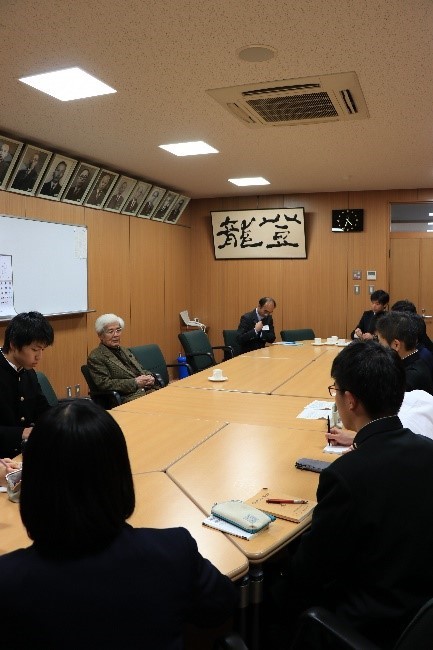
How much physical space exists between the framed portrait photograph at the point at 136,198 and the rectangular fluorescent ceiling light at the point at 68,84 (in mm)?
3011

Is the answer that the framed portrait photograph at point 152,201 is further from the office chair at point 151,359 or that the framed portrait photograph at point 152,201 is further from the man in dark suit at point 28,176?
the office chair at point 151,359

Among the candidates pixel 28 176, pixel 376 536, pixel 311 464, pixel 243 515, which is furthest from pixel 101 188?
pixel 376 536

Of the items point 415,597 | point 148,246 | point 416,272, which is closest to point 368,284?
point 416,272

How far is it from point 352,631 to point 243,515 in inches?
19.1

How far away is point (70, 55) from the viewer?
3.00 m

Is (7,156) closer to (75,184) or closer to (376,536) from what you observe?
(75,184)

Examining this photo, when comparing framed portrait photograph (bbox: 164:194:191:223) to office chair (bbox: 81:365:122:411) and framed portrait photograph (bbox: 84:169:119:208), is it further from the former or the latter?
office chair (bbox: 81:365:122:411)

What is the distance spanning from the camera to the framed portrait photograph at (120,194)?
6.34 meters

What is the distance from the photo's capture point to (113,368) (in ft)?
13.0

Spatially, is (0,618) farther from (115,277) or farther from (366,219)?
(366,219)

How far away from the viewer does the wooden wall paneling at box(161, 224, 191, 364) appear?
7883 millimetres

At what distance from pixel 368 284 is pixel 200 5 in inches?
232

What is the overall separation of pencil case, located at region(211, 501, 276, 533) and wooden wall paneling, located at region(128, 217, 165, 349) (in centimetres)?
541

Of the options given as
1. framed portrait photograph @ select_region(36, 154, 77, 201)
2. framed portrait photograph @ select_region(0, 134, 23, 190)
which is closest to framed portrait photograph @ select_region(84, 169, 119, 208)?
framed portrait photograph @ select_region(36, 154, 77, 201)
